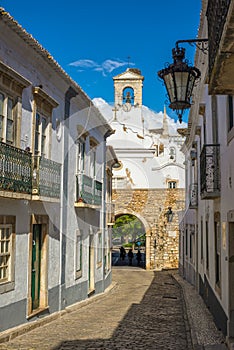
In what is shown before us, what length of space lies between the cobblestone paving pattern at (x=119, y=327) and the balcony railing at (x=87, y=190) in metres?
3.17

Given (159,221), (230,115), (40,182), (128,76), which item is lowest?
(159,221)

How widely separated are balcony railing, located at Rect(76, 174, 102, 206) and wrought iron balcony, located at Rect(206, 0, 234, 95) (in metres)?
8.20

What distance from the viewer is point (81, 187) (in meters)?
12.9

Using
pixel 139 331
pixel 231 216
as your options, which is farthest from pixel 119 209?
pixel 231 216

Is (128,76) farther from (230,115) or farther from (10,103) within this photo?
(230,115)

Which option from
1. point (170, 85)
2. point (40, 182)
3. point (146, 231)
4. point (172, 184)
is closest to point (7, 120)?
point (40, 182)

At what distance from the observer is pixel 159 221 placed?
28406 mm

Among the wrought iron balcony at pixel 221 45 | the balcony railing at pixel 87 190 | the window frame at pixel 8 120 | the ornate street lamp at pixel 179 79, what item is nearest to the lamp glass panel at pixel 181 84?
the ornate street lamp at pixel 179 79

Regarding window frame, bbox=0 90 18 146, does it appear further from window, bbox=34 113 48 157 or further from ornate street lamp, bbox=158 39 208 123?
ornate street lamp, bbox=158 39 208 123

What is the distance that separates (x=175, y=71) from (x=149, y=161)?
26.0 m

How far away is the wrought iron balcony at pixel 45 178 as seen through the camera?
9.05m

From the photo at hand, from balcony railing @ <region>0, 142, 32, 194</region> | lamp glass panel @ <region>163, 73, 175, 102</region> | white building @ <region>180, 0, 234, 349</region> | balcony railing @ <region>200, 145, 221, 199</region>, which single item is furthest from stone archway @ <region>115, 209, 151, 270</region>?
lamp glass panel @ <region>163, 73, 175, 102</region>

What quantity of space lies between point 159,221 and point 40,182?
19.9m

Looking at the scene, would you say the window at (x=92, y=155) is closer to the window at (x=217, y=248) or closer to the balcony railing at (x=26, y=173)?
the balcony railing at (x=26, y=173)
